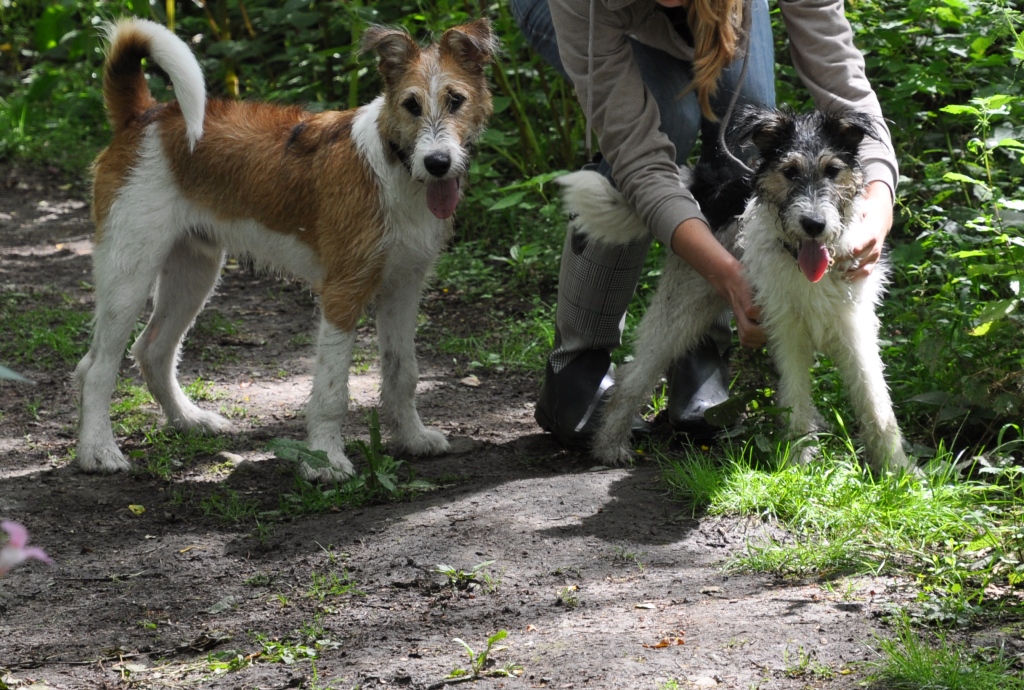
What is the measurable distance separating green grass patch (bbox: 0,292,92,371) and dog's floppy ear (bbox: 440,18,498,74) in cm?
265

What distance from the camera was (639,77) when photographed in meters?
3.80

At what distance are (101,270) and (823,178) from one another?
2.69 meters

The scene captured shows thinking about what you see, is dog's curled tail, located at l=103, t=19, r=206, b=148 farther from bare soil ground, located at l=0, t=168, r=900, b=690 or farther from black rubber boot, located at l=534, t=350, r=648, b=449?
black rubber boot, located at l=534, t=350, r=648, b=449

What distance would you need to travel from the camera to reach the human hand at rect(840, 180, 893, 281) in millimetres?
3420

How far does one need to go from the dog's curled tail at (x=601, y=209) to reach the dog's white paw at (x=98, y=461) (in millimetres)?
1958

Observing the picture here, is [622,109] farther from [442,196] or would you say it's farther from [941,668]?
[941,668]

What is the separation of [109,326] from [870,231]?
9.18 feet

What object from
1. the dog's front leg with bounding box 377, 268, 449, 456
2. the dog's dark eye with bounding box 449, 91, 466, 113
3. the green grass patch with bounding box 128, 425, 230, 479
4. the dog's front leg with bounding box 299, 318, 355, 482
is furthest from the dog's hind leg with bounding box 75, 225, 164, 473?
the dog's dark eye with bounding box 449, 91, 466, 113

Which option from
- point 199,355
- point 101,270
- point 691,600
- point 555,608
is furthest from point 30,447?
point 691,600

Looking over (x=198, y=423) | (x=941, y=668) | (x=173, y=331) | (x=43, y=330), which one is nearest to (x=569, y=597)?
(x=941, y=668)

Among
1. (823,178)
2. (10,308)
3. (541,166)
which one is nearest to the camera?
(823,178)

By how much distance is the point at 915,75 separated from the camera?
471cm

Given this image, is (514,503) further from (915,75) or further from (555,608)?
(915,75)

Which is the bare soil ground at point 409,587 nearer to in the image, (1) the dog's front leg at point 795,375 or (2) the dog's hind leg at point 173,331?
(2) the dog's hind leg at point 173,331
